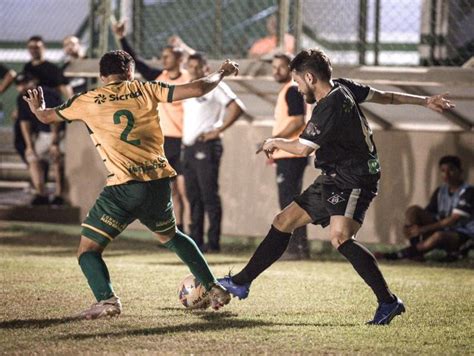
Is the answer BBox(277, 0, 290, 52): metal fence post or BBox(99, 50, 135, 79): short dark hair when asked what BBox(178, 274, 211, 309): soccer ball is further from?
BBox(277, 0, 290, 52): metal fence post

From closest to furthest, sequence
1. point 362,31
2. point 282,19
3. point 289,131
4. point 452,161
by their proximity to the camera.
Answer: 1. point 289,131
2. point 452,161
3. point 282,19
4. point 362,31

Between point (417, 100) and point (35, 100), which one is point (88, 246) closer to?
point (35, 100)

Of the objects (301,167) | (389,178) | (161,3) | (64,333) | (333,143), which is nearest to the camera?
(64,333)

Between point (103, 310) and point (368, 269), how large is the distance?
1.77 m

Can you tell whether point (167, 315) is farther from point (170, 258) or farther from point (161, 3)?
point (161, 3)

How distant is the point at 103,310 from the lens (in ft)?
25.0

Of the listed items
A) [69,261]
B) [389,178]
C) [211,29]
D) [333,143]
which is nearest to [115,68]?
[333,143]

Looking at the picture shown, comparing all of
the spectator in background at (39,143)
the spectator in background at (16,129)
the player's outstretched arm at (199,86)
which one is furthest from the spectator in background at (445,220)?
the spectator in background at (16,129)

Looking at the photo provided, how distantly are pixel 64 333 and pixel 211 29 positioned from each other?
9131 mm

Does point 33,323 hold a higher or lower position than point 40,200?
higher

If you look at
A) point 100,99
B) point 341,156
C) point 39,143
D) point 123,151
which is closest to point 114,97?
point 100,99

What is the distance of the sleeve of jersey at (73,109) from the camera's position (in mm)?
7880

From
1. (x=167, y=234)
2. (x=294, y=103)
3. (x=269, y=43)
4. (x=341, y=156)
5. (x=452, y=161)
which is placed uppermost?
(x=341, y=156)

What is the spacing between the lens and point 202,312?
8141 millimetres
